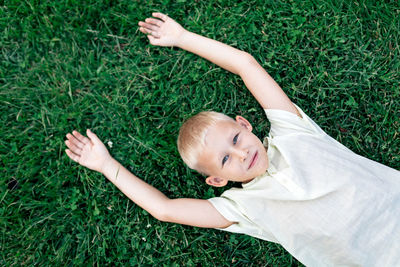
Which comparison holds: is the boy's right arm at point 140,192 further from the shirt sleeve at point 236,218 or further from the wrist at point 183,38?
the wrist at point 183,38

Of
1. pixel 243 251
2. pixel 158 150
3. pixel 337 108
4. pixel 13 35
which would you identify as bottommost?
pixel 243 251

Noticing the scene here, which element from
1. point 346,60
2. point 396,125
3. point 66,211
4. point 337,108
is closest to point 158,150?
point 66,211

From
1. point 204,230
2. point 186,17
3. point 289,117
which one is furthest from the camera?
point 186,17

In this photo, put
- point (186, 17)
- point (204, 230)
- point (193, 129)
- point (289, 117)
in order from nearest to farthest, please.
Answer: point (193, 129) < point (289, 117) < point (204, 230) < point (186, 17)

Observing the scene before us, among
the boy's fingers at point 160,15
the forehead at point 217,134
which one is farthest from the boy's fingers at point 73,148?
the boy's fingers at point 160,15

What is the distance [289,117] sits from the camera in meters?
2.98

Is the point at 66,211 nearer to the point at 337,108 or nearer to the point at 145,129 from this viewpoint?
the point at 145,129

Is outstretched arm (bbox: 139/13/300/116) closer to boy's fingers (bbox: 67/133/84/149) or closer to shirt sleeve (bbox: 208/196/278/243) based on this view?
shirt sleeve (bbox: 208/196/278/243)

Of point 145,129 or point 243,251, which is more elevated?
point 145,129

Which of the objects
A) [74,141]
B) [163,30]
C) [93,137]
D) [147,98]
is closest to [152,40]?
[163,30]

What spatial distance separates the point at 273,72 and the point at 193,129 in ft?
4.28

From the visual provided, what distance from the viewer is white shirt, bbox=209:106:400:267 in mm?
2697

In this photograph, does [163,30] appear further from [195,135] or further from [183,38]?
[195,135]

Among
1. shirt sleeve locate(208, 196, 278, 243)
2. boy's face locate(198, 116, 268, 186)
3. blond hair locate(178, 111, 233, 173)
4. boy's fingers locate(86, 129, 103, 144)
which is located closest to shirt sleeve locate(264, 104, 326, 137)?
boy's face locate(198, 116, 268, 186)
